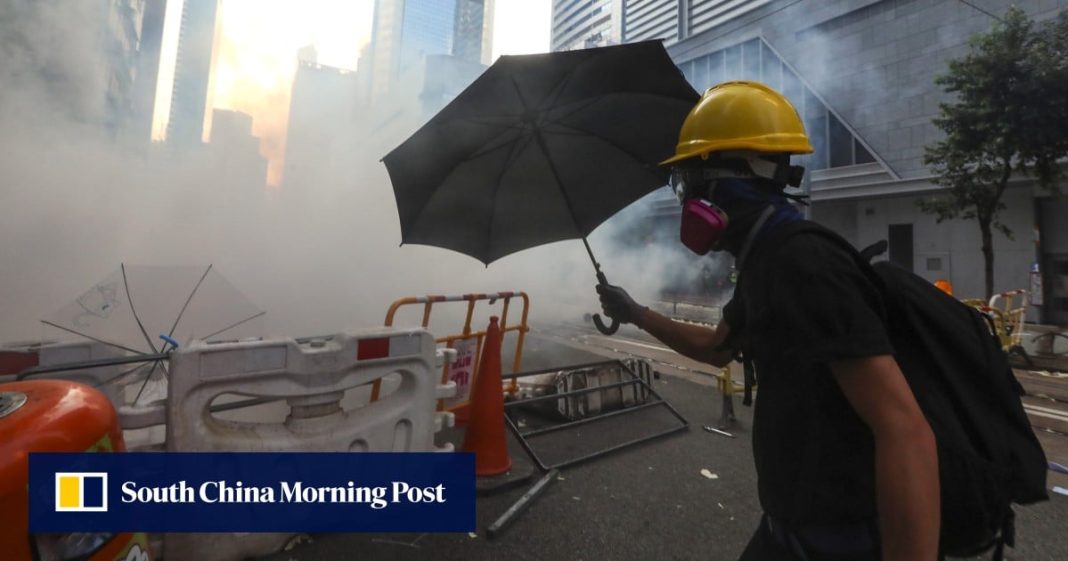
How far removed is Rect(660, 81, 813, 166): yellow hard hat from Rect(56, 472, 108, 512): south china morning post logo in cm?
163

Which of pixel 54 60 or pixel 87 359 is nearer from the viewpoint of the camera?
pixel 87 359

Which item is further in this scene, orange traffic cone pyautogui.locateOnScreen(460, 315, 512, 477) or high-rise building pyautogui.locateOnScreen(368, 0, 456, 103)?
high-rise building pyautogui.locateOnScreen(368, 0, 456, 103)

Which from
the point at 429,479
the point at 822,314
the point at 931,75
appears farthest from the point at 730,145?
the point at 931,75

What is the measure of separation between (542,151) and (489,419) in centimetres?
190

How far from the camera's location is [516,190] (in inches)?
91.7

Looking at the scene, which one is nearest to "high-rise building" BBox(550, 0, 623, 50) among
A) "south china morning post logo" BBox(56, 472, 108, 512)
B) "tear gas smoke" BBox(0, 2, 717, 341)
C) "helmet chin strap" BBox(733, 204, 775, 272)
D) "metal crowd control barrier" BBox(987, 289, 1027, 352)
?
"tear gas smoke" BBox(0, 2, 717, 341)

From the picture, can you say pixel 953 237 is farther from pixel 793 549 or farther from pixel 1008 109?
pixel 793 549

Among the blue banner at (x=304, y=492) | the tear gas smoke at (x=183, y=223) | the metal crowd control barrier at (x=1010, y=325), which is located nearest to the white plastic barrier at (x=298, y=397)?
the blue banner at (x=304, y=492)

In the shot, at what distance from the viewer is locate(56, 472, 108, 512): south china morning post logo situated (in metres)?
1.02

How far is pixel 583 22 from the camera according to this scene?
69.5 m

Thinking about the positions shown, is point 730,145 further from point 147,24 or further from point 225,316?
point 147,24

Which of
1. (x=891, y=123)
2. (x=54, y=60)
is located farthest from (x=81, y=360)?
(x=891, y=123)

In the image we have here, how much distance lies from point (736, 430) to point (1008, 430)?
350 centimetres

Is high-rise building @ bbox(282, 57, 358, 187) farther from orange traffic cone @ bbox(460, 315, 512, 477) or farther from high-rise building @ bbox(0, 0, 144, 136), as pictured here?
orange traffic cone @ bbox(460, 315, 512, 477)
